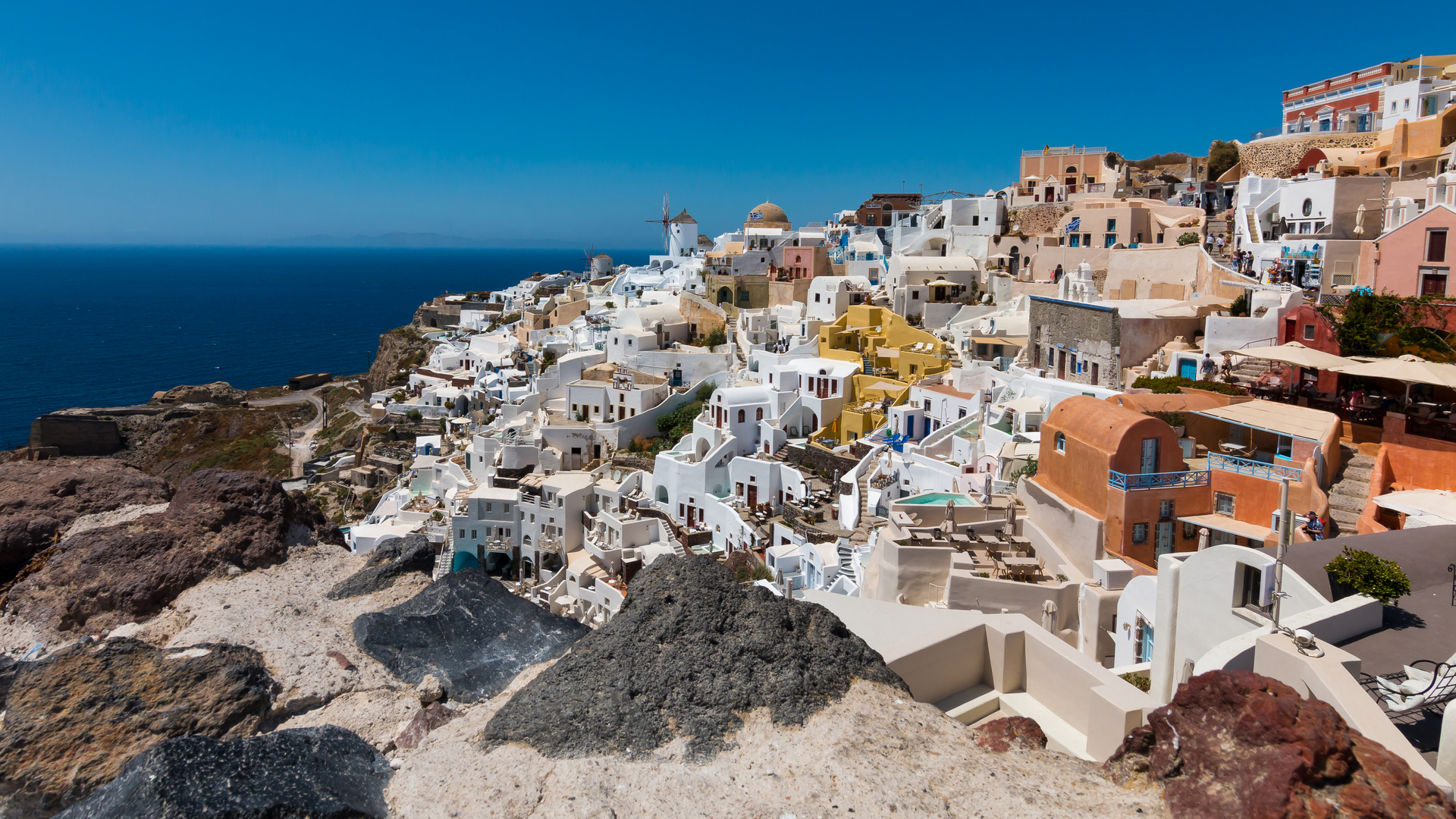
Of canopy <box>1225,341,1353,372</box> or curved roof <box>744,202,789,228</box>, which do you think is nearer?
canopy <box>1225,341,1353,372</box>

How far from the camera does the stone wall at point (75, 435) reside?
40.7 meters

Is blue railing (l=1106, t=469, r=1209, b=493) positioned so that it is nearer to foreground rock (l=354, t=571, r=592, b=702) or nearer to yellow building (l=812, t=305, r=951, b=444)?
foreground rock (l=354, t=571, r=592, b=702)

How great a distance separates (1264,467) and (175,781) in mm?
12857

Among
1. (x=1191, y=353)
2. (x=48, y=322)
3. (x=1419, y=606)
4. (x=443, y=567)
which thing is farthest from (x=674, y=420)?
(x=48, y=322)

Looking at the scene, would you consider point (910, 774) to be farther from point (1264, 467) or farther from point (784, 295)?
point (784, 295)

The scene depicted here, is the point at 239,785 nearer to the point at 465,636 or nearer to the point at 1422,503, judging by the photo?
the point at 465,636

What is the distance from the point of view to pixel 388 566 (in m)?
7.93

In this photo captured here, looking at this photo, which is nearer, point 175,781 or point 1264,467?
point 175,781

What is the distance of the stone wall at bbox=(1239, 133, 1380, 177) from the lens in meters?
29.1

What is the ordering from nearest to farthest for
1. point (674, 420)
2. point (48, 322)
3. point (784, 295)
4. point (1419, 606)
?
point (1419, 606) → point (674, 420) → point (784, 295) → point (48, 322)

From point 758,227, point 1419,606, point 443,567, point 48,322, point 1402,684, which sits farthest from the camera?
point 48,322

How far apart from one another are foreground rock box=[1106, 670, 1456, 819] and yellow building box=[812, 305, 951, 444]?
20.2 meters

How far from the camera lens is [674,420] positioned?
95.5 feet

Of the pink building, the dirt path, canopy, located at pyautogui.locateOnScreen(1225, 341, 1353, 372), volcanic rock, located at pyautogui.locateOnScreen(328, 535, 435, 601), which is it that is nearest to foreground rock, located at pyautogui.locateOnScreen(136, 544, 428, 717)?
volcanic rock, located at pyautogui.locateOnScreen(328, 535, 435, 601)
